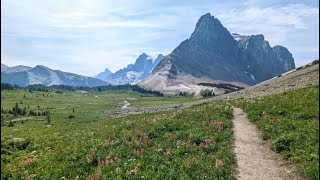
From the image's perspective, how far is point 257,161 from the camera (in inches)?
952

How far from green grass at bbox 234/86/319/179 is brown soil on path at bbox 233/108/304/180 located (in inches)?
24.9

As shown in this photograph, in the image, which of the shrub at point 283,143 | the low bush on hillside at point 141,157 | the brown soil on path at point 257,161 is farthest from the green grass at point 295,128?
the low bush on hillside at point 141,157

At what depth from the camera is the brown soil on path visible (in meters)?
21.5

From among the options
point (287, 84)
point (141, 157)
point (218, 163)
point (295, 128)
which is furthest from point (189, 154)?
point (287, 84)

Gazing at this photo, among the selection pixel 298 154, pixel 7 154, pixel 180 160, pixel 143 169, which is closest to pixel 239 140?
pixel 298 154

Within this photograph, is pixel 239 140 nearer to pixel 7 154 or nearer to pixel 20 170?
pixel 20 170

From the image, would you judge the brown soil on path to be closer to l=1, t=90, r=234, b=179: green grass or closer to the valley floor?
the valley floor

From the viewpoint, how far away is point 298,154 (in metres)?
24.2

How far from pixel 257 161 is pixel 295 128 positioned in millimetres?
7841

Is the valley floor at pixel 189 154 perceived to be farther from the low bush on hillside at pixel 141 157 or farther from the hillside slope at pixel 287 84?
the hillside slope at pixel 287 84

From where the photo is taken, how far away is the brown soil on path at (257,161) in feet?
70.4

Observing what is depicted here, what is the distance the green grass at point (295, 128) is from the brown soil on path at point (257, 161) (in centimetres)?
63

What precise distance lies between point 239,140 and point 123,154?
9.73 meters

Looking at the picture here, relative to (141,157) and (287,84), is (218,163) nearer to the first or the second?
(141,157)
